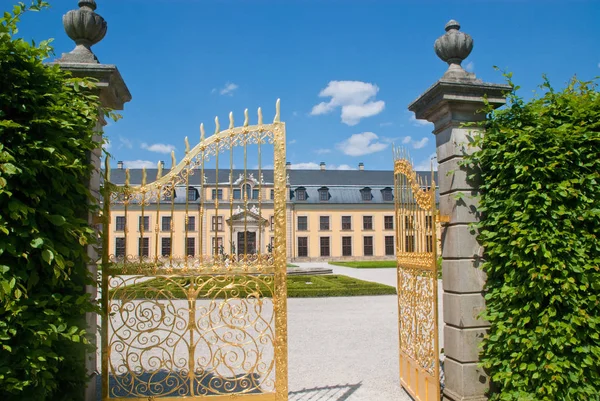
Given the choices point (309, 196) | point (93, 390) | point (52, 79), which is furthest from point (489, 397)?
point (309, 196)

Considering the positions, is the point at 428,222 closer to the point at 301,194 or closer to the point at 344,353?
the point at 344,353

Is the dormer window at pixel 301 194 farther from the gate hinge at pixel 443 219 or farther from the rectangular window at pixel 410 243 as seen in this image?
→ the gate hinge at pixel 443 219

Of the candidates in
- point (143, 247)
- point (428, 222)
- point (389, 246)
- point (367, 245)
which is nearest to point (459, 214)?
point (428, 222)

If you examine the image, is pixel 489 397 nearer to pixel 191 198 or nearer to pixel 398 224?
pixel 398 224

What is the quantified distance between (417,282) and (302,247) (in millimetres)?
36294

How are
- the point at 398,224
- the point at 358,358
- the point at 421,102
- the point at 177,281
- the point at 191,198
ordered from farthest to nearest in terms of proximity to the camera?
1. the point at 191,198
2. the point at 358,358
3. the point at 398,224
4. the point at 421,102
5. the point at 177,281

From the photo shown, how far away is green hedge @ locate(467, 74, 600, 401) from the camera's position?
3.38 metres

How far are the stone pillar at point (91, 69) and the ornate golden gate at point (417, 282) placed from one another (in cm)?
286

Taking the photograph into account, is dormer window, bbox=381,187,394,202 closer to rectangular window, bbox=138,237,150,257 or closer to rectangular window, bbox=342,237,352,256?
rectangular window, bbox=342,237,352,256

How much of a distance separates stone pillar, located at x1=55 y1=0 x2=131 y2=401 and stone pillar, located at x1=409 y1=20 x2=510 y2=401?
2807 millimetres

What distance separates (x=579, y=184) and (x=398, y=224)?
187cm

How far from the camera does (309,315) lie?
9.71 metres

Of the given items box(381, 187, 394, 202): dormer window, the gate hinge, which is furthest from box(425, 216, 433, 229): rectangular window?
box(381, 187, 394, 202): dormer window

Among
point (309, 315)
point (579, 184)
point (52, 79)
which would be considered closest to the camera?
point (52, 79)
